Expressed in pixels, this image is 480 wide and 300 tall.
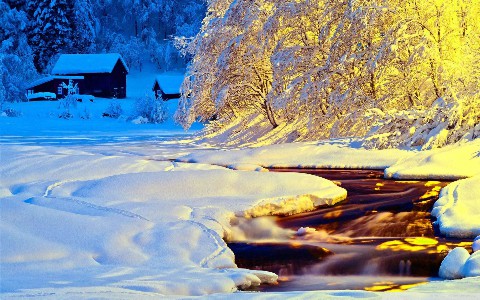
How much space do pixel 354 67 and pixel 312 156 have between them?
19.3 feet

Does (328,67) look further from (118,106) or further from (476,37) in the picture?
(118,106)

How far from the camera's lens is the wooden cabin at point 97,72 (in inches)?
2382

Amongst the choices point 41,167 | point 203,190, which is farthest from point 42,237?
point 41,167

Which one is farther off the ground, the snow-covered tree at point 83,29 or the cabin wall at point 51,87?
the snow-covered tree at point 83,29

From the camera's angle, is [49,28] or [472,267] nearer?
[472,267]

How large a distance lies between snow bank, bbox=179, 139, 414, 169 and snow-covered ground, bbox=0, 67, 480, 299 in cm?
3

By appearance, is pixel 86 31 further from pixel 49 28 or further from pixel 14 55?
pixel 14 55

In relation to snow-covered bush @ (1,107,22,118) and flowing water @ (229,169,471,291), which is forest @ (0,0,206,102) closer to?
snow-covered bush @ (1,107,22,118)

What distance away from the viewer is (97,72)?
60969 mm

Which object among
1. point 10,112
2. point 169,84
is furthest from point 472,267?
point 169,84

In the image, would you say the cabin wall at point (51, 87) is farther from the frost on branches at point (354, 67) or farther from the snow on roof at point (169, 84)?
the frost on branches at point (354, 67)

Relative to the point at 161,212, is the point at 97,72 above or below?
below

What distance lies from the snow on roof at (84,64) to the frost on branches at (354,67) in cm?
3642

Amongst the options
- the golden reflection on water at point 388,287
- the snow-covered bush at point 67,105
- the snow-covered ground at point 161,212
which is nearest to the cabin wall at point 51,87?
the snow-covered bush at point 67,105
